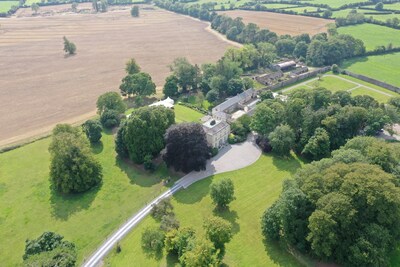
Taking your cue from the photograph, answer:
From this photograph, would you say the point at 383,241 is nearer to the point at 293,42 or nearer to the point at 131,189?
the point at 131,189

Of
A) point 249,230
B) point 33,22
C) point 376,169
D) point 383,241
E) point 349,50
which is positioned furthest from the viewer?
point 33,22

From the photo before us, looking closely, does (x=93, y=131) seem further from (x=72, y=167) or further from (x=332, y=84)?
(x=332, y=84)

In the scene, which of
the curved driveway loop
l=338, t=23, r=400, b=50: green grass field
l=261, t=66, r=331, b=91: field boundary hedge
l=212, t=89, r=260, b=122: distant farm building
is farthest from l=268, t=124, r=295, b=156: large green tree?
l=338, t=23, r=400, b=50: green grass field

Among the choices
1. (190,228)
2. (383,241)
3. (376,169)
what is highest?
(376,169)

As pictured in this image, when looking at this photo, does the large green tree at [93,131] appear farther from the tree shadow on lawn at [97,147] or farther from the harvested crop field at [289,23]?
the harvested crop field at [289,23]

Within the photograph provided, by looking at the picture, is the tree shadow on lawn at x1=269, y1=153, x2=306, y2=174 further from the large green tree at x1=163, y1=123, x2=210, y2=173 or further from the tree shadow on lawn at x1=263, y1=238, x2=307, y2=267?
the tree shadow on lawn at x1=263, y1=238, x2=307, y2=267

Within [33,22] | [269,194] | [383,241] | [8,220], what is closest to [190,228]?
[269,194]

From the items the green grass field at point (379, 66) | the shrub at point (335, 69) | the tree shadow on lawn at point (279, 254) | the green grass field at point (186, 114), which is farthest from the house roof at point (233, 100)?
the green grass field at point (379, 66)
